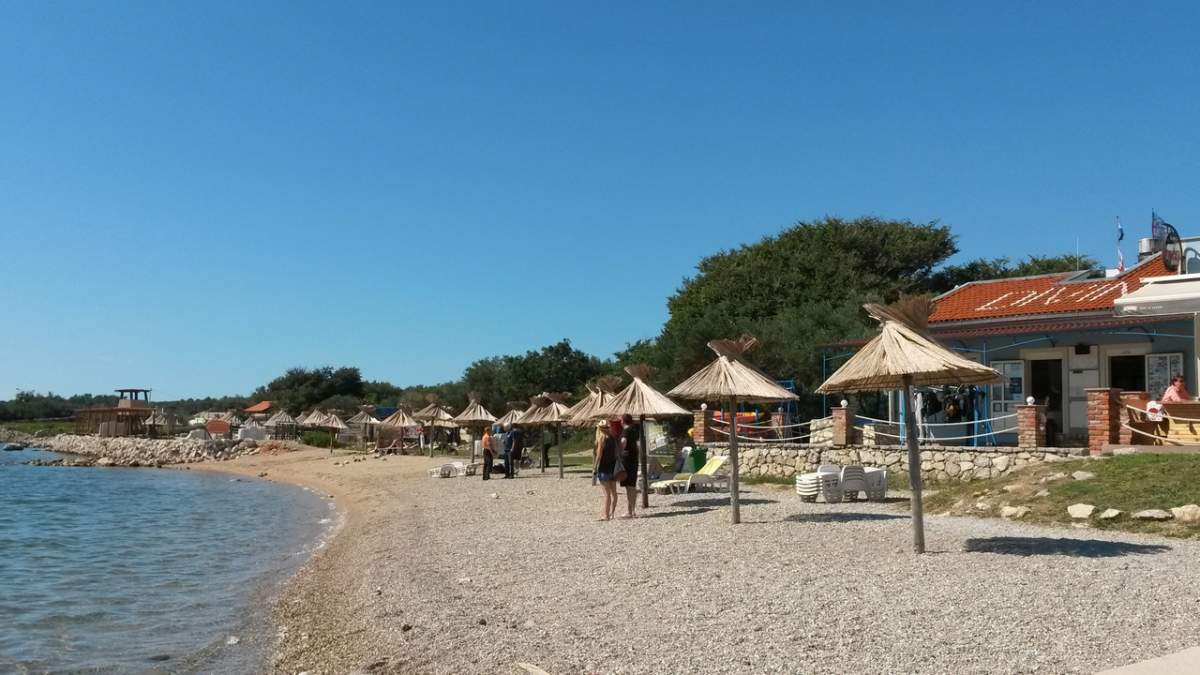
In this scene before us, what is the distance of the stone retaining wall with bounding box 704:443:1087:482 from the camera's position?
626 inches

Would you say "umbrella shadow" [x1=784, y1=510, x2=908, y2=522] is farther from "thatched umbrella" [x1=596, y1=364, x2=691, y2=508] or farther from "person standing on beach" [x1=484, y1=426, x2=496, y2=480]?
"person standing on beach" [x1=484, y1=426, x2=496, y2=480]

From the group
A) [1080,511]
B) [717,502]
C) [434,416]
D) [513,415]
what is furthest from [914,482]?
[434,416]

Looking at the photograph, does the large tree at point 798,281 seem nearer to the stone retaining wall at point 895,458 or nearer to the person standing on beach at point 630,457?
the stone retaining wall at point 895,458

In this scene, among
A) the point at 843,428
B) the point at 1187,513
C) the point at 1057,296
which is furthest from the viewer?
the point at 1057,296

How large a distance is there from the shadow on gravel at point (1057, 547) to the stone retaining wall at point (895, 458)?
536cm

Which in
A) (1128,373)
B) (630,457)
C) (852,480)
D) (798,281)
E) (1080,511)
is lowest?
(1080,511)

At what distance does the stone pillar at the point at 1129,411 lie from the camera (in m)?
15.0

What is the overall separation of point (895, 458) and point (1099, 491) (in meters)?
5.63

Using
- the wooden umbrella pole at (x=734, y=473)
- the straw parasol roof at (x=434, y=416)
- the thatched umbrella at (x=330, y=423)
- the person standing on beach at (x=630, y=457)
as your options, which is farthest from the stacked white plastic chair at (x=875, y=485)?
the thatched umbrella at (x=330, y=423)

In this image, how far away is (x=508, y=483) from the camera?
79.0 ft

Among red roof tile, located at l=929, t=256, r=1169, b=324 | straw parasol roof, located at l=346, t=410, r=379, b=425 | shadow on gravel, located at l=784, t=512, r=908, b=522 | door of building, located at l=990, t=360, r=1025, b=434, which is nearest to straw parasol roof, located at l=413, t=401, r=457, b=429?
straw parasol roof, located at l=346, t=410, r=379, b=425

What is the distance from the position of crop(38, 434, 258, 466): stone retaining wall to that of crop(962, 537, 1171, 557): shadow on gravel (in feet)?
172

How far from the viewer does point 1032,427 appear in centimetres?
1588

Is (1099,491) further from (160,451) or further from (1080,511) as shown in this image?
(160,451)
